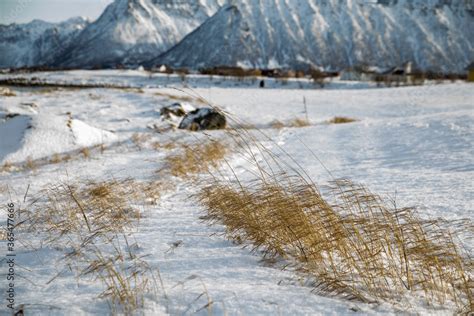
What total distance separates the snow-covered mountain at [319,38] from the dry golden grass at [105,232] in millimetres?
155711

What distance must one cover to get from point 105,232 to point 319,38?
18557cm

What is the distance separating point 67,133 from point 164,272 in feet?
19.7

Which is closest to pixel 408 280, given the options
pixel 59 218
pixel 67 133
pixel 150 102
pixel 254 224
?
pixel 254 224

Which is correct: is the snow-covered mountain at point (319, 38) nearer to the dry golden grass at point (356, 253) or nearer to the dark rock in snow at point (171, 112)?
the dark rock in snow at point (171, 112)

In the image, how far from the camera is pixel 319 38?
17200cm

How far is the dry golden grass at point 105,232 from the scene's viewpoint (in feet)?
4.21

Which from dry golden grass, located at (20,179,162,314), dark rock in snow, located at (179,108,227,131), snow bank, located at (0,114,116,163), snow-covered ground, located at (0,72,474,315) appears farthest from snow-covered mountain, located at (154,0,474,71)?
dry golden grass, located at (20,179,162,314)

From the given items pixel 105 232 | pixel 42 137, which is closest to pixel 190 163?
pixel 105 232

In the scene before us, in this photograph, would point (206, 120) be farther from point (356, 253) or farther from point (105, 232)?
point (356, 253)

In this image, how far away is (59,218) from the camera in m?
2.30

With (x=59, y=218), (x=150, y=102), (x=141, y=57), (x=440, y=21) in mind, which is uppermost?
(x=440, y=21)

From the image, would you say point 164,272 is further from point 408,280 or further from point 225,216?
point 408,280
